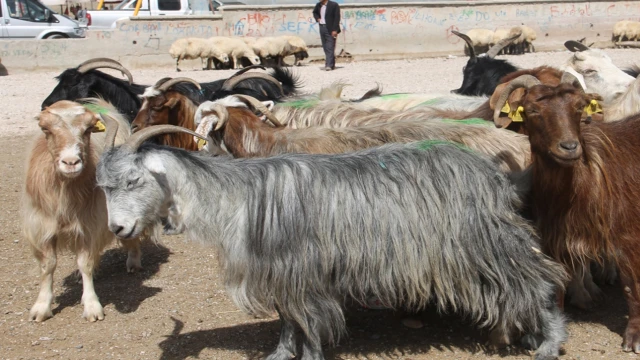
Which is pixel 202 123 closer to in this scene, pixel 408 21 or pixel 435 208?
pixel 435 208

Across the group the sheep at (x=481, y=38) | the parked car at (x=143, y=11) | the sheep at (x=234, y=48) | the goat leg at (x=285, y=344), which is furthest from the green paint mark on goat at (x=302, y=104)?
the parked car at (x=143, y=11)

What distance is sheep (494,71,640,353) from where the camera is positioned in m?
4.27

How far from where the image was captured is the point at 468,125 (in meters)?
5.48

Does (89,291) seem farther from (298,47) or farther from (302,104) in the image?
(298,47)

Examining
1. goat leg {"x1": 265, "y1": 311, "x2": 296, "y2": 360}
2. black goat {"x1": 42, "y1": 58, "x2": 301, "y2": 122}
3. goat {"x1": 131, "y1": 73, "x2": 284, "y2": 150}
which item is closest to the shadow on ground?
goat {"x1": 131, "y1": 73, "x2": 284, "y2": 150}

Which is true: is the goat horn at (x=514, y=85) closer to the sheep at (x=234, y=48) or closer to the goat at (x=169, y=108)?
the goat at (x=169, y=108)

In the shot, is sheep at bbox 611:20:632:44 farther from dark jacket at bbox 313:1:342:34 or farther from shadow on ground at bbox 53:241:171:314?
shadow on ground at bbox 53:241:171:314

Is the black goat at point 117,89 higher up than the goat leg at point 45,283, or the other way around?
the black goat at point 117,89

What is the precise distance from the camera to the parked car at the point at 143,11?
23.0 metres

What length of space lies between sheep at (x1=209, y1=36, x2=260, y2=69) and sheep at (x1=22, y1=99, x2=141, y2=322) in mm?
13429

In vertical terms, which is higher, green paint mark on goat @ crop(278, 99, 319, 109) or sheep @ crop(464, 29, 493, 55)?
green paint mark on goat @ crop(278, 99, 319, 109)

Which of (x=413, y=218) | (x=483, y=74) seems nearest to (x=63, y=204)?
(x=413, y=218)

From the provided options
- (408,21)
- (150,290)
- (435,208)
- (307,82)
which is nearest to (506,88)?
(435,208)

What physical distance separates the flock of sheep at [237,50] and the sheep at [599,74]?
11945mm
